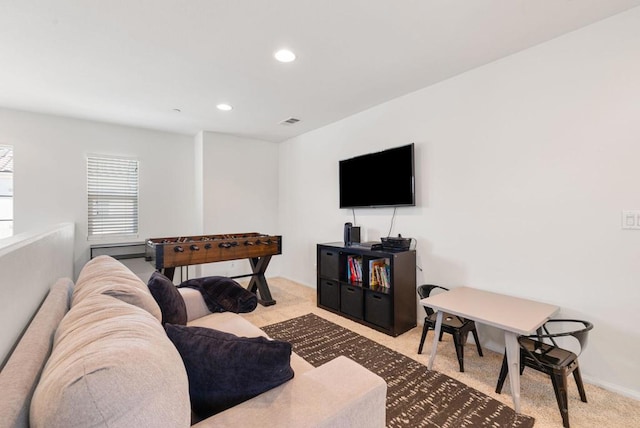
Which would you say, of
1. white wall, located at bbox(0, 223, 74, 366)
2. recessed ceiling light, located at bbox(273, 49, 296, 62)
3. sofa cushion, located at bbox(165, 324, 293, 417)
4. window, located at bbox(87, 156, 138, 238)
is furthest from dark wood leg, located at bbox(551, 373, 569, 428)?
window, located at bbox(87, 156, 138, 238)

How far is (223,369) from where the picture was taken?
943 mm

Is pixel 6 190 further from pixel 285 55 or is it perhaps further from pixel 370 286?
pixel 370 286

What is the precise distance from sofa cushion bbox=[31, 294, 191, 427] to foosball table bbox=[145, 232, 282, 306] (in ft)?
8.06

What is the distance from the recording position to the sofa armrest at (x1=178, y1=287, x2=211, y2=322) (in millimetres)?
2150

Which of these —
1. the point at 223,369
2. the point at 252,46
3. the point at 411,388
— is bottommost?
A: the point at 411,388

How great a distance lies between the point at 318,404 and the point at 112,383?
616mm

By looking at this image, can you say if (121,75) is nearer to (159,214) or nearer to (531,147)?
(159,214)

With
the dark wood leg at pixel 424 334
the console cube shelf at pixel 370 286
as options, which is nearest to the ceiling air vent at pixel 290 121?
the console cube shelf at pixel 370 286

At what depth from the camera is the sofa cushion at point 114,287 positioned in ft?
4.20

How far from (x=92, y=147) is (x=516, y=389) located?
527cm

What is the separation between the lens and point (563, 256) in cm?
215

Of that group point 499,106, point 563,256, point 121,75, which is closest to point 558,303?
point 563,256

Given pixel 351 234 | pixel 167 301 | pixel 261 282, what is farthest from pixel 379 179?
pixel 167 301

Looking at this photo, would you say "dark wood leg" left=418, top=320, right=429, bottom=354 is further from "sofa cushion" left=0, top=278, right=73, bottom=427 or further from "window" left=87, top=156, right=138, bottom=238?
"window" left=87, top=156, right=138, bottom=238
